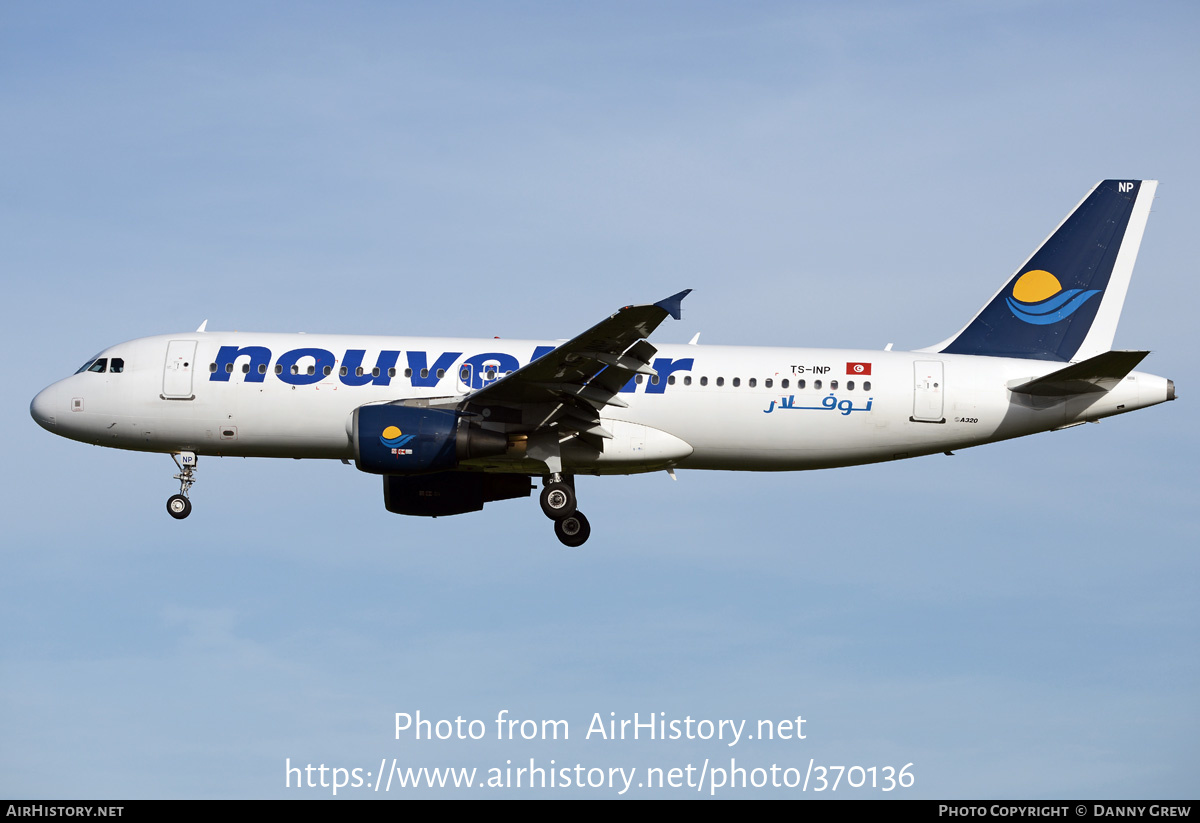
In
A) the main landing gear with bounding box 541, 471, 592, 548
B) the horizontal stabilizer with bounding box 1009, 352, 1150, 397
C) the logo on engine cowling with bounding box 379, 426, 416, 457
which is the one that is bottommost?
the main landing gear with bounding box 541, 471, 592, 548

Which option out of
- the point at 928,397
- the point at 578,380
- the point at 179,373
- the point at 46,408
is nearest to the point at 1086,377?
the point at 928,397

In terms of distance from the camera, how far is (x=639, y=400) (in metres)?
30.7

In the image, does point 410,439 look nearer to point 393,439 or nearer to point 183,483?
point 393,439

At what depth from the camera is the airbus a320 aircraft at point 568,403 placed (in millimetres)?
30266

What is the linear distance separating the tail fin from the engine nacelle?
12.4m

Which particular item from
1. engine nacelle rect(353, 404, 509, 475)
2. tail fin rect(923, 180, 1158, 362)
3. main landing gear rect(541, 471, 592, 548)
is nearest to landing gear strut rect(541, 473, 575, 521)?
main landing gear rect(541, 471, 592, 548)

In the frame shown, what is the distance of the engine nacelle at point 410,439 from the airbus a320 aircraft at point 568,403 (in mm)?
78

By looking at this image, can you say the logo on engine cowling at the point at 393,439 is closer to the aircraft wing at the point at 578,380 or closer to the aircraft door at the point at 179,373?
the aircraft wing at the point at 578,380

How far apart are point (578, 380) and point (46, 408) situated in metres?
13.1

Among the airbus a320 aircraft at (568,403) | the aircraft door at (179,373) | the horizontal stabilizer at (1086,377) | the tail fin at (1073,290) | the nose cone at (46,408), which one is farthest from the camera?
the tail fin at (1073,290)

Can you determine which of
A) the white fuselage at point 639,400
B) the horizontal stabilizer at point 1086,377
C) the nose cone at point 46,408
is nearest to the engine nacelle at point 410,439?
the white fuselage at point 639,400

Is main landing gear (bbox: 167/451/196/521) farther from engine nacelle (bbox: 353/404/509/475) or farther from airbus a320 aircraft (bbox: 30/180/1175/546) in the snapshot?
engine nacelle (bbox: 353/404/509/475)

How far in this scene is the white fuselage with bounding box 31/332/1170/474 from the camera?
3058 centimetres

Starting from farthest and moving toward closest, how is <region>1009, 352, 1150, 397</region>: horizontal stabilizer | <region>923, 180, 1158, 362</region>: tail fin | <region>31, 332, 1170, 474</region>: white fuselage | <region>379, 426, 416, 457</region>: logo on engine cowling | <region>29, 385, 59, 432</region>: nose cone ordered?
<region>923, 180, 1158, 362</region>: tail fin, <region>29, 385, 59, 432</region>: nose cone, <region>31, 332, 1170, 474</region>: white fuselage, <region>1009, 352, 1150, 397</region>: horizontal stabilizer, <region>379, 426, 416, 457</region>: logo on engine cowling
